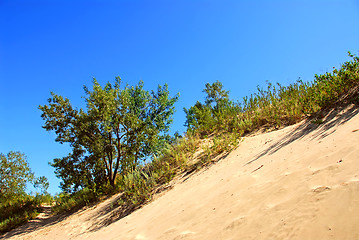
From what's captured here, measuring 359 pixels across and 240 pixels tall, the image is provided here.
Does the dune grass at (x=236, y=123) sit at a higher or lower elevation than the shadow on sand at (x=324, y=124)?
higher

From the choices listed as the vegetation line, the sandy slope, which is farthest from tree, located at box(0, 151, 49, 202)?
the sandy slope

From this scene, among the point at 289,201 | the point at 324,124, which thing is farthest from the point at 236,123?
the point at 289,201

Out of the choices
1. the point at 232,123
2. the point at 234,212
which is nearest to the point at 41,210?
the point at 232,123

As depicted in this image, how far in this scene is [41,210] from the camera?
12.4 meters

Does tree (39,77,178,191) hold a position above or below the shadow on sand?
above

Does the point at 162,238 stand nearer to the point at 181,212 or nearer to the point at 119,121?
the point at 181,212

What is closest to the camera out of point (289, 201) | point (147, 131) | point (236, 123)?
point (289, 201)

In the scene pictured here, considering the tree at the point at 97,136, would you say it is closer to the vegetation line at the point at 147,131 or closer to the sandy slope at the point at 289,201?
the vegetation line at the point at 147,131

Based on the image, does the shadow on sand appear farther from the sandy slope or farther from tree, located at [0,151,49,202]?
tree, located at [0,151,49,202]

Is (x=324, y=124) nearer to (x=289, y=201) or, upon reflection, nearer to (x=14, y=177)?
(x=289, y=201)

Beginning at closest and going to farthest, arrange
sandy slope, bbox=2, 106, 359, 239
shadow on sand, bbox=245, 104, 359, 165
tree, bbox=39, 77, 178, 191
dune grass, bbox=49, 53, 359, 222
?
sandy slope, bbox=2, 106, 359, 239 < shadow on sand, bbox=245, 104, 359, 165 < dune grass, bbox=49, 53, 359, 222 < tree, bbox=39, 77, 178, 191

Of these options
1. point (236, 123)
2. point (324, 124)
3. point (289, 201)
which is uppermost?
point (236, 123)

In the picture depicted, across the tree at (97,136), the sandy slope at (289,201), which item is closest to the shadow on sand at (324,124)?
the sandy slope at (289,201)

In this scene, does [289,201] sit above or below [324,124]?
below
